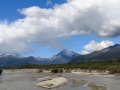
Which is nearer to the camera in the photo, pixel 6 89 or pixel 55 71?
pixel 6 89

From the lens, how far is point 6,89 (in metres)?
44.2

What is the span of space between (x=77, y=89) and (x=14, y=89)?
1349 cm

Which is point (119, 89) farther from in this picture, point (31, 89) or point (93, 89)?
point (31, 89)

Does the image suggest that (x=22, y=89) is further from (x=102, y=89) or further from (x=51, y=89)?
(x=102, y=89)

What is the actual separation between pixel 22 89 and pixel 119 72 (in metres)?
52.1

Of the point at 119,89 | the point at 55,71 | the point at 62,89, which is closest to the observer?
the point at 119,89

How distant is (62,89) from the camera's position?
43.2m

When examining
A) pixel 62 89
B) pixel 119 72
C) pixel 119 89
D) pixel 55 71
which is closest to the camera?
pixel 119 89

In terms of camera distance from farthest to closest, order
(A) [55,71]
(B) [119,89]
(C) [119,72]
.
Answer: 1. (A) [55,71]
2. (C) [119,72]
3. (B) [119,89]

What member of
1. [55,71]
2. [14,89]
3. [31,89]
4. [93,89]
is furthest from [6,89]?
[55,71]

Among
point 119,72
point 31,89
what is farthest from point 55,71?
point 31,89

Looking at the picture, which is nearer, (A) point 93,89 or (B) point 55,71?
(A) point 93,89

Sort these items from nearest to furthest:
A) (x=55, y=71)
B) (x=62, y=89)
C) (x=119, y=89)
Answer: (x=119, y=89) → (x=62, y=89) → (x=55, y=71)

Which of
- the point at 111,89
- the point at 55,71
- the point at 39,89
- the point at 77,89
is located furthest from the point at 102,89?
the point at 55,71
